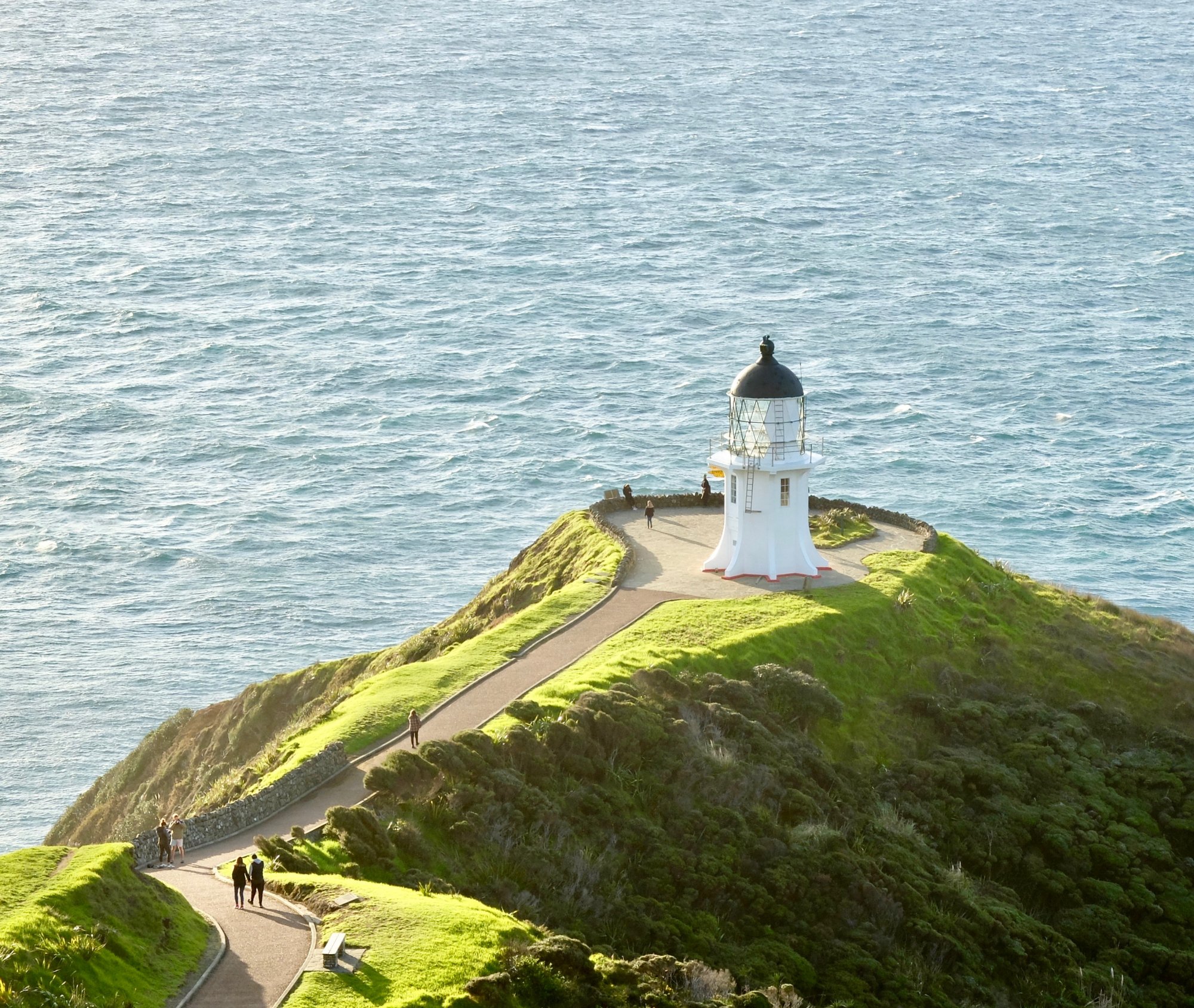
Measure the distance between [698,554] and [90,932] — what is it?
32256 millimetres

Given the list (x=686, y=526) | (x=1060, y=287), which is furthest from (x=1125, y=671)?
(x=1060, y=287)

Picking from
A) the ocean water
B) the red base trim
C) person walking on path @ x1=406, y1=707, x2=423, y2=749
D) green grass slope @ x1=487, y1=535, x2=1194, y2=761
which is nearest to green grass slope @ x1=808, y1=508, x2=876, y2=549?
green grass slope @ x1=487, y1=535, x2=1194, y2=761

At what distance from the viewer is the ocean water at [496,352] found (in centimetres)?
8831

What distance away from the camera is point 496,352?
129375 mm

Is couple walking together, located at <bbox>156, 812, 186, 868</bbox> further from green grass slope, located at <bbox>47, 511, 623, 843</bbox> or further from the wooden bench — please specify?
green grass slope, located at <bbox>47, 511, 623, 843</bbox>

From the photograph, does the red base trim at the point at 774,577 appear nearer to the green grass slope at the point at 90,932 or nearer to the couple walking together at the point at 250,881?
the couple walking together at the point at 250,881

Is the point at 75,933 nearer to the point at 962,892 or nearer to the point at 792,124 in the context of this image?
the point at 962,892

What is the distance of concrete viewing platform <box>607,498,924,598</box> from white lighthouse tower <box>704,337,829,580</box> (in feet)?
2.14

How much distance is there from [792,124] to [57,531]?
4652 inches

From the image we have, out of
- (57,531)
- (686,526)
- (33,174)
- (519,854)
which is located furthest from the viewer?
(33,174)

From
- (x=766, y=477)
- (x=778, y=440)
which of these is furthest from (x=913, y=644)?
(x=778, y=440)

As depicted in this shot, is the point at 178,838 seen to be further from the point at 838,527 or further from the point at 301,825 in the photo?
the point at 838,527

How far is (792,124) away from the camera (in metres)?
194

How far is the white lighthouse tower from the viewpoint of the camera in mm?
54250
